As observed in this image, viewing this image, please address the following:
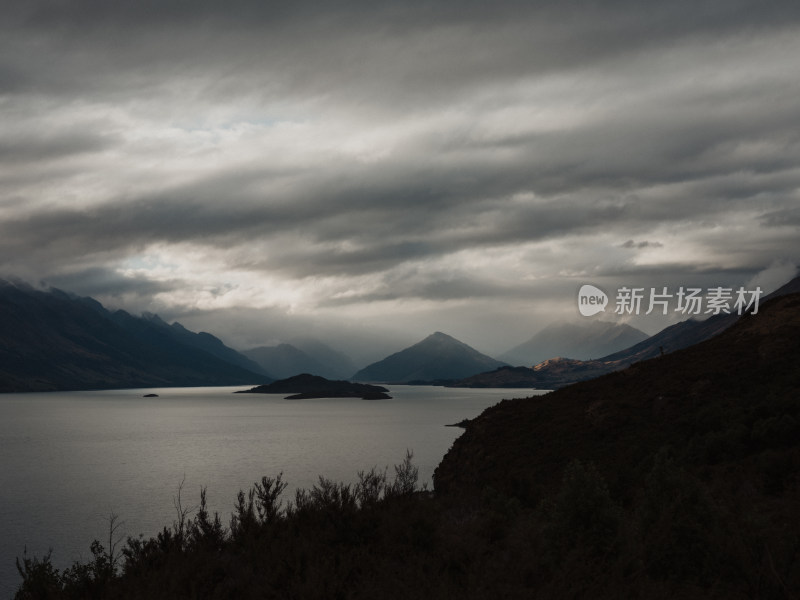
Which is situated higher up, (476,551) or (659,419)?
(476,551)

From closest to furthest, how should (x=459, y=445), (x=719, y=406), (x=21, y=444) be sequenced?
1. (x=719, y=406)
2. (x=459, y=445)
3. (x=21, y=444)

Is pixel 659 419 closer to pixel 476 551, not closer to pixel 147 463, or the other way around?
pixel 476 551

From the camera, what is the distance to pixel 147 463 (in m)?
90.1

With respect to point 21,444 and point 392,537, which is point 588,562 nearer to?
point 392,537

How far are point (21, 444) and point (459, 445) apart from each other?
95.4 meters

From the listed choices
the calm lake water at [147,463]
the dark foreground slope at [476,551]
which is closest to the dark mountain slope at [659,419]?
the dark foreground slope at [476,551]

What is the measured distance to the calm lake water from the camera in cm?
4872

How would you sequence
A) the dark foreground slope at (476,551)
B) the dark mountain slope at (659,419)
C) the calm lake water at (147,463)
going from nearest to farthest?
the dark foreground slope at (476,551) → the dark mountain slope at (659,419) → the calm lake water at (147,463)

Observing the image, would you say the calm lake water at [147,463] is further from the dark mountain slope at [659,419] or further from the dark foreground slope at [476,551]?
the dark foreground slope at [476,551]

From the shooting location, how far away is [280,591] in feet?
38.7

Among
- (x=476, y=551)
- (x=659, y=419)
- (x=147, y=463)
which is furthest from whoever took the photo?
(x=147, y=463)

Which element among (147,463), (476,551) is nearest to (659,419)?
(476,551)

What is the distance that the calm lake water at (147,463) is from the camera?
48.7m

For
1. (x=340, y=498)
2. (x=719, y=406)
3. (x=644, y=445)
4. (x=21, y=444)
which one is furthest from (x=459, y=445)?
(x=21, y=444)
